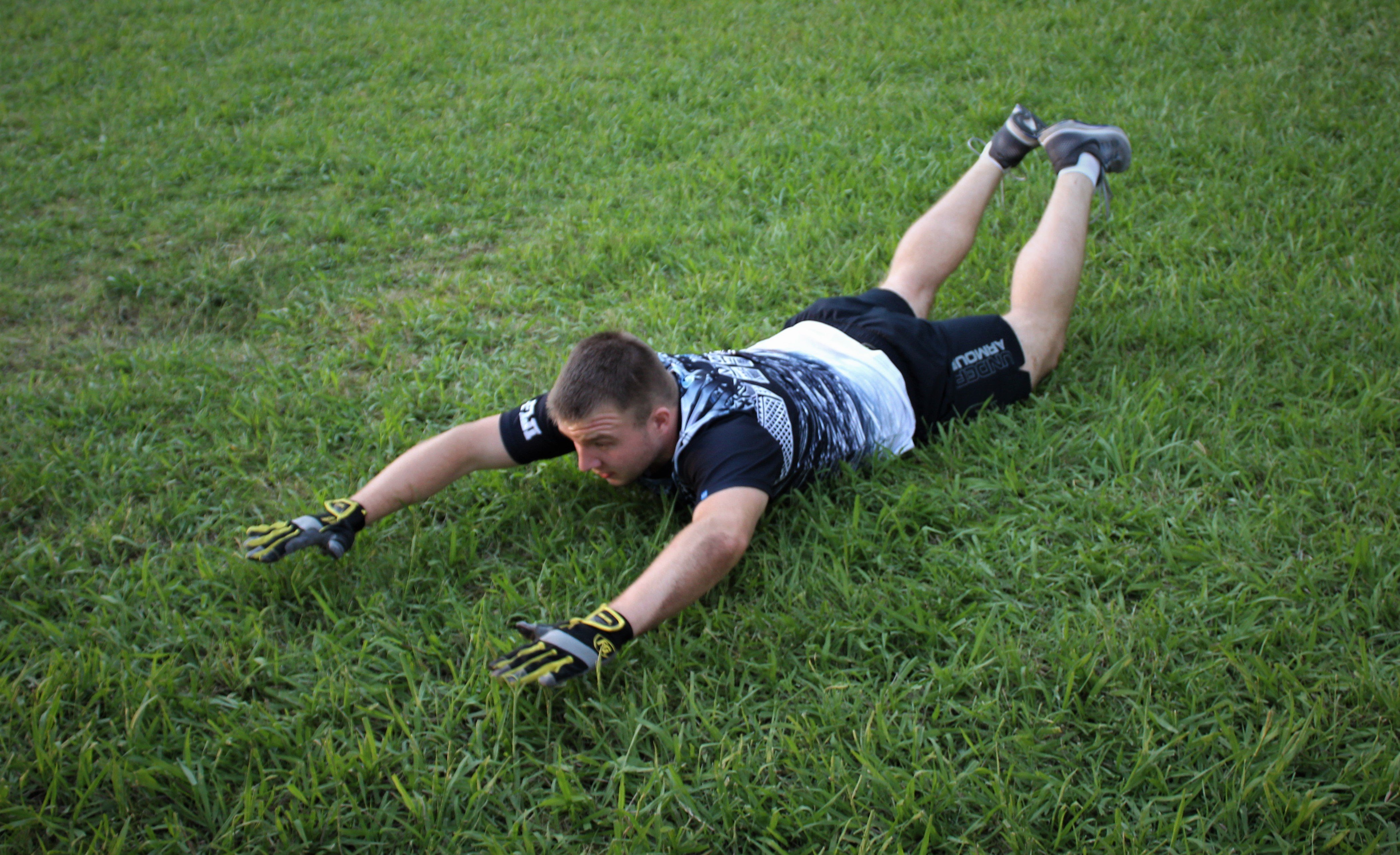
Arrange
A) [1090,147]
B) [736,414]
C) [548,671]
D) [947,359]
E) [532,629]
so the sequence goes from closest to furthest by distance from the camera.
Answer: [548,671], [532,629], [736,414], [947,359], [1090,147]

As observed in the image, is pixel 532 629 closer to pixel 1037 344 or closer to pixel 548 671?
pixel 548 671

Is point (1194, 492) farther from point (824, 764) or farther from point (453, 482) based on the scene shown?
point (453, 482)

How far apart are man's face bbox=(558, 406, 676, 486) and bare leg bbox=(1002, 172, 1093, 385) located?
143 cm

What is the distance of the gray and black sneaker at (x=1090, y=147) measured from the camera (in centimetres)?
391

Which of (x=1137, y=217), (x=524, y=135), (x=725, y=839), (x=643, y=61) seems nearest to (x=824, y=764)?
(x=725, y=839)

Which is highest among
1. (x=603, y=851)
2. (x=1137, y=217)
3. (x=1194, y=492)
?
(x=1137, y=217)

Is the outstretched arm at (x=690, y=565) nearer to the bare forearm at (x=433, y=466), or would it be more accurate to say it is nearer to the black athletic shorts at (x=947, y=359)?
the bare forearm at (x=433, y=466)

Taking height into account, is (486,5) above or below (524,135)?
above

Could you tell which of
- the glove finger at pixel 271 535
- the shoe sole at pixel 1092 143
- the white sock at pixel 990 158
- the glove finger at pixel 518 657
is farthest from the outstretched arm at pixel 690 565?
the shoe sole at pixel 1092 143

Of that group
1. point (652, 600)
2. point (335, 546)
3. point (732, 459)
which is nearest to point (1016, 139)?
point (732, 459)

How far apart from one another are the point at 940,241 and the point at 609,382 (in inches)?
73.7

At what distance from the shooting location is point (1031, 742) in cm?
204

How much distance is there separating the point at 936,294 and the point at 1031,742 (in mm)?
2293

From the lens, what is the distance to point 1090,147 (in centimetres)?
391
